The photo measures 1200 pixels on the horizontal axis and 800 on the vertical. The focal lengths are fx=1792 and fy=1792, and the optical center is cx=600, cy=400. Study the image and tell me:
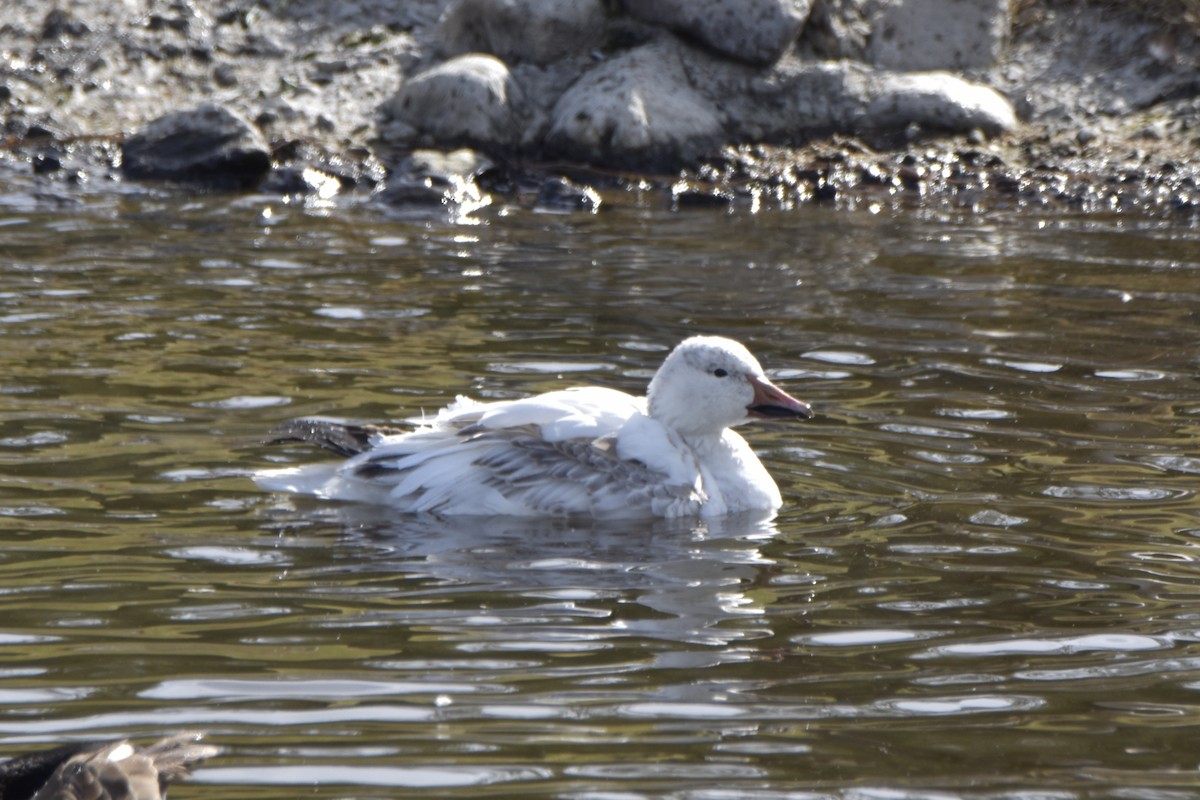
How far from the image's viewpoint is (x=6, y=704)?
14.5ft

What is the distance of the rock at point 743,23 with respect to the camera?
1552 centimetres

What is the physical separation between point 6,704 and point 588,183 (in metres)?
10.5

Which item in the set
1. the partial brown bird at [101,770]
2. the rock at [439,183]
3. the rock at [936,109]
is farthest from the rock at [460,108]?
the partial brown bird at [101,770]

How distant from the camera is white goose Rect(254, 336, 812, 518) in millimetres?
6645

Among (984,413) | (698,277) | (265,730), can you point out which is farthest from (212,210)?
(265,730)

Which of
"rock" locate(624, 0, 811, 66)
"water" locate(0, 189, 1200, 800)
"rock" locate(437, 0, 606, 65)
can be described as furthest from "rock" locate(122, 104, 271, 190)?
"rock" locate(624, 0, 811, 66)

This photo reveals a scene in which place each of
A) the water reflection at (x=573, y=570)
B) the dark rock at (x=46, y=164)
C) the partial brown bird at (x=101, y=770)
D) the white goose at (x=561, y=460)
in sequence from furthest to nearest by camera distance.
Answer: the dark rock at (x=46, y=164) < the white goose at (x=561, y=460) < the water reflection at (x=573, y=570) < the partial brown bird at (x=101, y=770)

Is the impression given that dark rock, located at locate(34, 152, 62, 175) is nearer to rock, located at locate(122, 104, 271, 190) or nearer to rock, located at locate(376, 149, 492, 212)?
rock, located at locate(122, 104, 271, 190)

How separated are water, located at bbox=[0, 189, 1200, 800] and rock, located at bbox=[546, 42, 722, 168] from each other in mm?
3218

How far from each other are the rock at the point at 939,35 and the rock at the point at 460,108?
3.48 meters

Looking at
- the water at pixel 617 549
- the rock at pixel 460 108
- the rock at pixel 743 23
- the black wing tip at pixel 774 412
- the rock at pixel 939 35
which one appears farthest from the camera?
the rock at pixel 939 35

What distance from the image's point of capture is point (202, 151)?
1449cm

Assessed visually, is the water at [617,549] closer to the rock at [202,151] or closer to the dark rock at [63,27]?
the rock at [202,151]

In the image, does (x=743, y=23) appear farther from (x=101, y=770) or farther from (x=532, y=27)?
(x=101, y=770)
